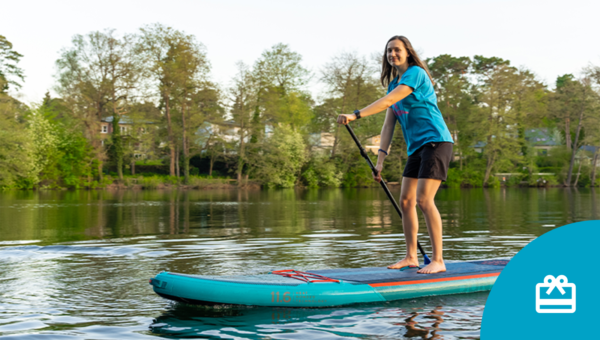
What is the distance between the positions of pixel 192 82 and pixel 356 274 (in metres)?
48.8

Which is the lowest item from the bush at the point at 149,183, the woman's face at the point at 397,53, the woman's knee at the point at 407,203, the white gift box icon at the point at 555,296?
the white gift box icon at the point at 555,296

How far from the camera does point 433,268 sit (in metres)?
5.82

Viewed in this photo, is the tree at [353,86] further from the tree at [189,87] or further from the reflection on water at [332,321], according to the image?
the reflection on water at [332,321]

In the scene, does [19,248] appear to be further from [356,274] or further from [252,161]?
[252,161]

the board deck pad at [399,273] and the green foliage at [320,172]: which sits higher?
the green foliage at [320,172]

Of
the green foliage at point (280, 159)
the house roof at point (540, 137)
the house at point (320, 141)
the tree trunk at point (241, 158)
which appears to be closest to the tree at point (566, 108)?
the house roof at point (540, 137)

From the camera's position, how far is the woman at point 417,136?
579 cm

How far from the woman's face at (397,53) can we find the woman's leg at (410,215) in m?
1.28

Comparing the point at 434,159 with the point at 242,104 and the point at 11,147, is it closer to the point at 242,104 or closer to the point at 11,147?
the point at 11,147

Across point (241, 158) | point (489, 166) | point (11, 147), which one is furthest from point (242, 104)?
point (489, 166)

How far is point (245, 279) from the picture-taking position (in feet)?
17.1

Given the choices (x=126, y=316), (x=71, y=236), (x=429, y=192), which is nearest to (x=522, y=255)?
(x=429, y=192)

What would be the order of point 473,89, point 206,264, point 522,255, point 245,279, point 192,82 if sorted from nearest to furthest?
1. point 522,255
2. point 245,279
3. point 206,264
4. point 192,82
5. point 473,89

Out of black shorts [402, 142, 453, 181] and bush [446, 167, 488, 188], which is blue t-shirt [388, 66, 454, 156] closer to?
black shorts [402, 142, 453, 181]
